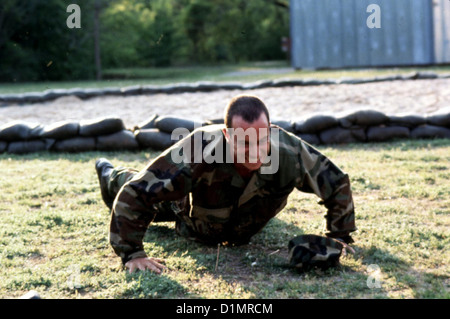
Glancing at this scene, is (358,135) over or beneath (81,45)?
beneath

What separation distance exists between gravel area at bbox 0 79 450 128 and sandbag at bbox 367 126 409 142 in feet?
3.96

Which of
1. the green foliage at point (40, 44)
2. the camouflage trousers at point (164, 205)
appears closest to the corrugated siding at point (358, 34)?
the green foliage at point (40, 44)

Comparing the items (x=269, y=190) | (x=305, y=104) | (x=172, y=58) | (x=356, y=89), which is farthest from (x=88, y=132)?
(x=172, y=58)

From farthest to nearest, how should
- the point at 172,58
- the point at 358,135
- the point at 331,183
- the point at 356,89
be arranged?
the point at 172,58 → the point at 356,89 → the point at 358,135 → the point at 331,183

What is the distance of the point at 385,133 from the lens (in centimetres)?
711

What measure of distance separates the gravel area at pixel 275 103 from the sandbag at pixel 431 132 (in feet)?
3.73

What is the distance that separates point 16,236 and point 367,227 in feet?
6.94

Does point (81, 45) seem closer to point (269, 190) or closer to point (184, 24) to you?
point (184, 24)

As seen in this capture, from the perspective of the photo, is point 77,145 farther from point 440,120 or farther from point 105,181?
point 440,120

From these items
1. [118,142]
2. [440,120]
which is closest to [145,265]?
[118,142]

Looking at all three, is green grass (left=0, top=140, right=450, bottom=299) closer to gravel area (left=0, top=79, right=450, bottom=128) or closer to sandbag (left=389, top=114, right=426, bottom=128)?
sandbag (left=389, top=114, right=426, bottom=128)

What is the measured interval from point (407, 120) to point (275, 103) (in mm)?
2742

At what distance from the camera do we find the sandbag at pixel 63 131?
7211 mm

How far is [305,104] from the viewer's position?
9.38m
